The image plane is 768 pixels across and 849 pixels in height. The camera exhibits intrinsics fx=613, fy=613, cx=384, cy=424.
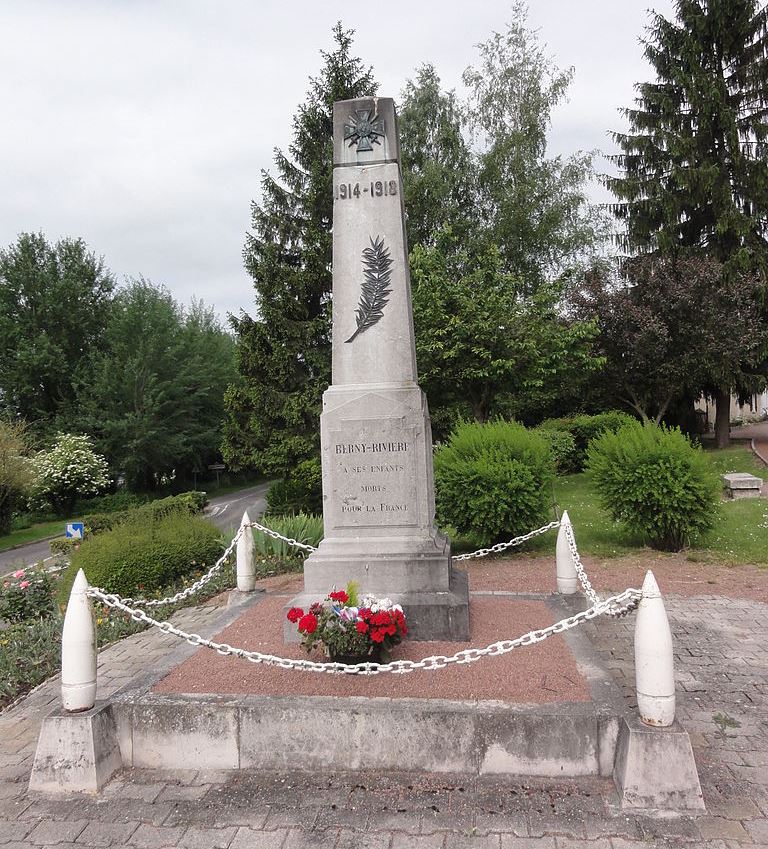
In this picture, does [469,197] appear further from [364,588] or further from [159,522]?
[364,588]

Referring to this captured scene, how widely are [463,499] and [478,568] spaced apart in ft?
3.67

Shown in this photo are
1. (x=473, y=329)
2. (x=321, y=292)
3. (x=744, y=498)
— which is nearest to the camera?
(x=744, y=498)

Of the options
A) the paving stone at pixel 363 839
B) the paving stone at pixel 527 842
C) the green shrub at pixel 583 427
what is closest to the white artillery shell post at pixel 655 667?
the paving stone at pixel 527 842

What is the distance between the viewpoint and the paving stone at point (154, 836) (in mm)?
2988

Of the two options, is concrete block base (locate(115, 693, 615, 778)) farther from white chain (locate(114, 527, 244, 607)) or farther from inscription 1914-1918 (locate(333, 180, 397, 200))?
inscription 1914-1918 (locate(333, 180, 397, 200))

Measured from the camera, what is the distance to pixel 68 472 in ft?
96.3

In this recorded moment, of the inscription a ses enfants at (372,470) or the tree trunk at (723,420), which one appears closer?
the inscription a ses enfants at (372,470)

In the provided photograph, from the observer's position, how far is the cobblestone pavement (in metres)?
2.94

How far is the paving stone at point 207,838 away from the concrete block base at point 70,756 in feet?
2.52

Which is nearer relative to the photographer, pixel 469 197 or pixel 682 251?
pixel 682 251

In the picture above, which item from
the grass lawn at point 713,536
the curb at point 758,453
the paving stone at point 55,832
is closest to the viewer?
the paving stone at point 55,832

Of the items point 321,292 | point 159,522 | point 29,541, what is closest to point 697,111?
point 321,292

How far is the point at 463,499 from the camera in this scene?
9914 millimetres

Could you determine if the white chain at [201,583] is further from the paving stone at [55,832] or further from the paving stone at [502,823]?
the paving stone at [502,823]
